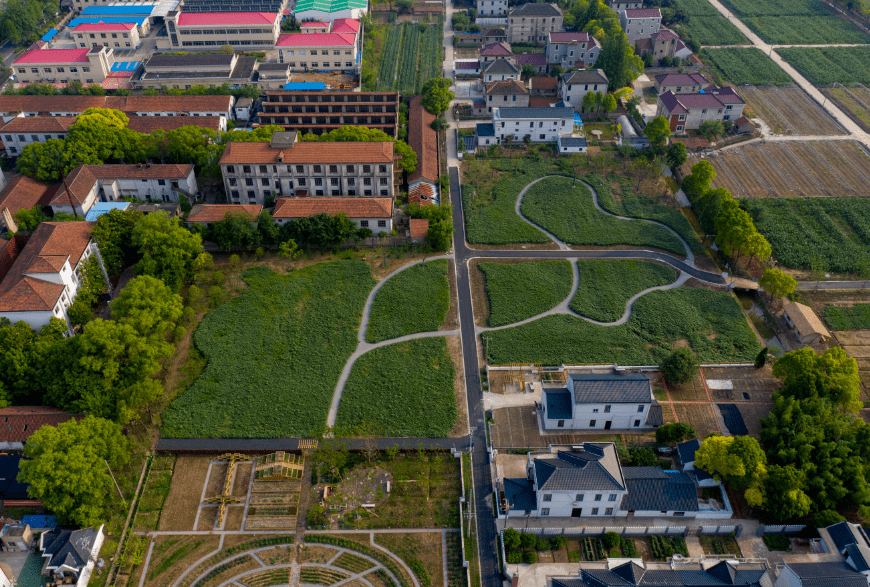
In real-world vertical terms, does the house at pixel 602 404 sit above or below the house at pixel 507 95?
below

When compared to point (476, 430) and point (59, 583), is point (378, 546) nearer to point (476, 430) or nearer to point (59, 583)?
point (476, 430)

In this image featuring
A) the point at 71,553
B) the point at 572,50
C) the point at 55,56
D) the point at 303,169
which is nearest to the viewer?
the point at 71,553

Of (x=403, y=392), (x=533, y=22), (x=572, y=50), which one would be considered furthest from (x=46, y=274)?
(x=533, y=22)

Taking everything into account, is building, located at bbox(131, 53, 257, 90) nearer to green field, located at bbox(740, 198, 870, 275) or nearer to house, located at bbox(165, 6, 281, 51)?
house, located at bbox(165, 6, 281, 51)

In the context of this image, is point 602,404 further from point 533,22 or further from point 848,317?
point 533,22

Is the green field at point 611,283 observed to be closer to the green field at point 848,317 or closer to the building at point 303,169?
the green field at point 848,317

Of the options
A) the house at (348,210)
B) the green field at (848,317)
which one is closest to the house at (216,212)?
the house at (348,210)

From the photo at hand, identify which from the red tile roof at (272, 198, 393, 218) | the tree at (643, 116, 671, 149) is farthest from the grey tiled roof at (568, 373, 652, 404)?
the tree at (643, 116, 671, 149)
